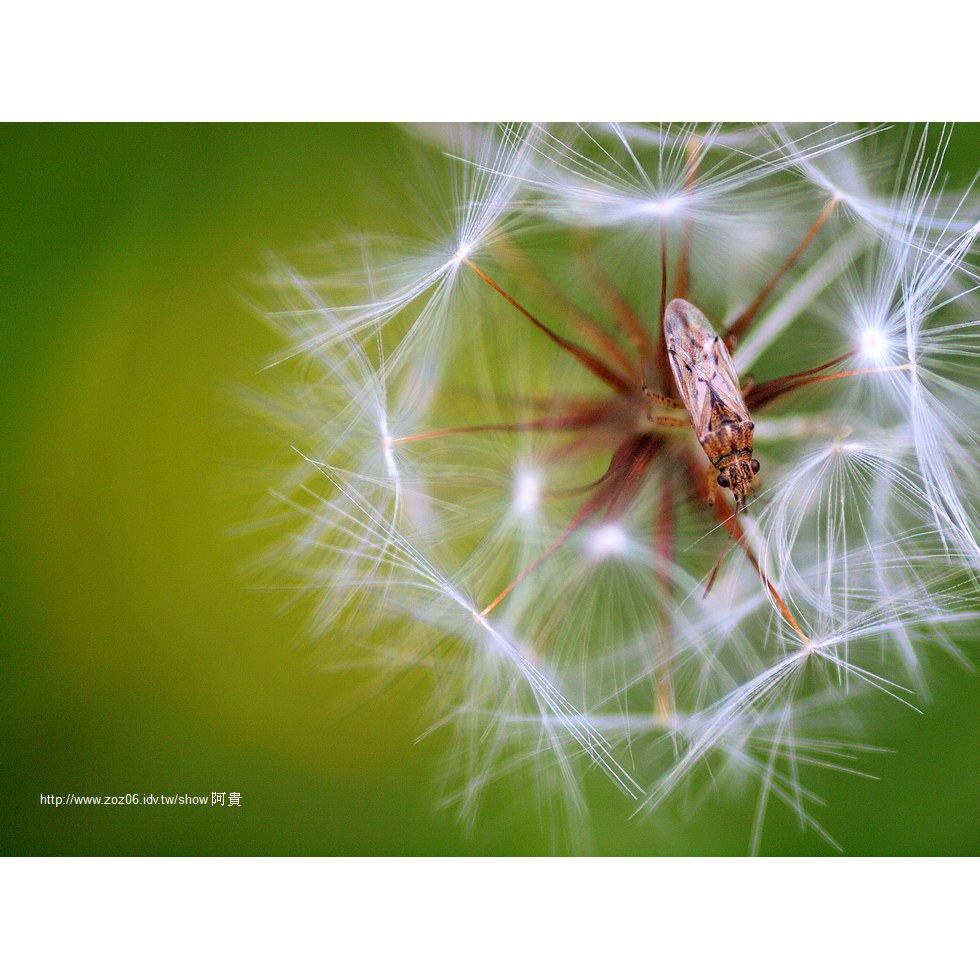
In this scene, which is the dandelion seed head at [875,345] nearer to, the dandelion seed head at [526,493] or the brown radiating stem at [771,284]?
the brown radiating stem at [771,284]

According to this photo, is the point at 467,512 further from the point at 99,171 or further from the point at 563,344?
the point at 99,171

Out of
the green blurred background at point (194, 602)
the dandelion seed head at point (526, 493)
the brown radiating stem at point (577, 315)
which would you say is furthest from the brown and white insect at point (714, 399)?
the green blurred background at point (194, 602)

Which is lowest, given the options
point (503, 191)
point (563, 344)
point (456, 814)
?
point (456, 814)

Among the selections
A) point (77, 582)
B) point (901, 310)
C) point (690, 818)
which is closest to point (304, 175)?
point (77, 582)

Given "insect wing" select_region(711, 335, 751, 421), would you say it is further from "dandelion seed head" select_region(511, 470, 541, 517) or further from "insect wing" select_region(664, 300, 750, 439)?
"dandelion seed head" select_region(511, 470, 541, 517)

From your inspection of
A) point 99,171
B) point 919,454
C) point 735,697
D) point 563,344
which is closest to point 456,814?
point 735,697

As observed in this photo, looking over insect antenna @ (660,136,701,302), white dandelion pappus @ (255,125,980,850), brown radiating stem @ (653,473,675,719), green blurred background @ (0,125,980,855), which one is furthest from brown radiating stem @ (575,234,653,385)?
green blurred background @ (0,125,980,855)

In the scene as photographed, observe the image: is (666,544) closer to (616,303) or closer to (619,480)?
(619,480)
